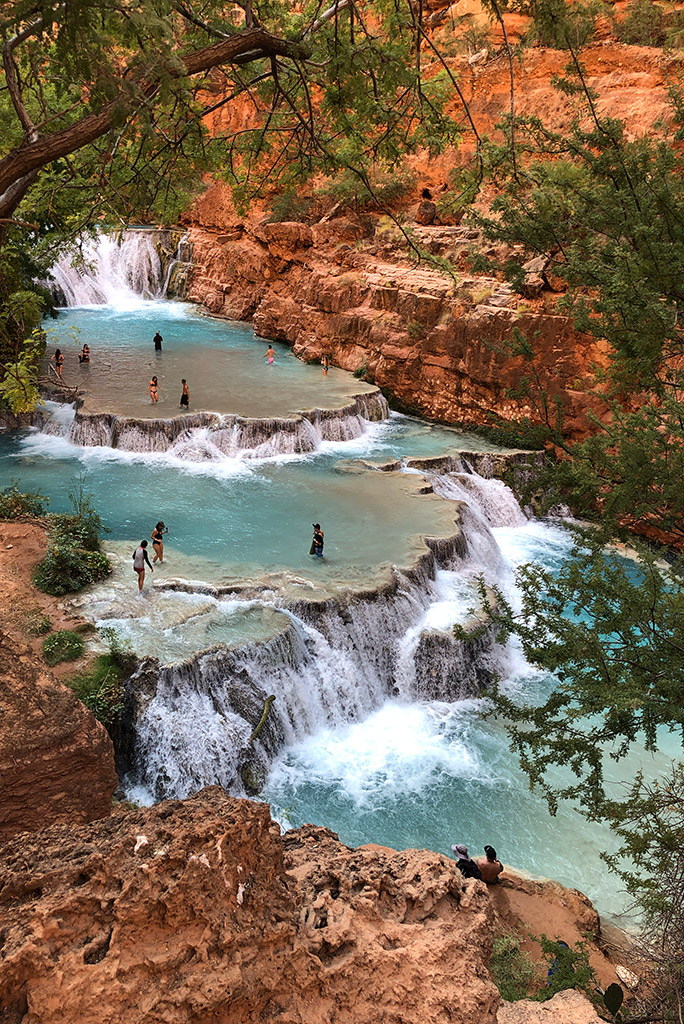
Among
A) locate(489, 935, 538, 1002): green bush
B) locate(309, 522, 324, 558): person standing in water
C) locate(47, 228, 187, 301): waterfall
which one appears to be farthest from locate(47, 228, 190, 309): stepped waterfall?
locate(489, 935, 538, 1002): green bush

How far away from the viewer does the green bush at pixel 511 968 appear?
18.5 ft

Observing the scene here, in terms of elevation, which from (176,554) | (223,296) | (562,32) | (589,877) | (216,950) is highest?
(562,32)

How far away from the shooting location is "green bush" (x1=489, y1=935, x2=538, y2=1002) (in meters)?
5.65

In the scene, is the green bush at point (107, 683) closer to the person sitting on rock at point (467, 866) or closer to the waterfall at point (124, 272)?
the person sitting on rock at point (467, 866)

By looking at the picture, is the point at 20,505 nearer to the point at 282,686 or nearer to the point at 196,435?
the point at 282,686

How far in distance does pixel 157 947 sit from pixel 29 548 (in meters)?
9.37

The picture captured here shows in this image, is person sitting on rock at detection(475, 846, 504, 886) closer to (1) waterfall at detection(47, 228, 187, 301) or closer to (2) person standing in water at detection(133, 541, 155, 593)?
(2) person standing in water at detection(133, 541, 155, 593)

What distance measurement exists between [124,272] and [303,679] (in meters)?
25.0

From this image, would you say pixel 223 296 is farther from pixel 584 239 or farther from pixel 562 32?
pixel 562 32

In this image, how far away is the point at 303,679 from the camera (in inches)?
415

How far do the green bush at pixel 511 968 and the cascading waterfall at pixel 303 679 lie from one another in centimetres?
366

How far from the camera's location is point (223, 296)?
29.1m

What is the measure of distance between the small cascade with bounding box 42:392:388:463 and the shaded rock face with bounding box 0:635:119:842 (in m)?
10.1

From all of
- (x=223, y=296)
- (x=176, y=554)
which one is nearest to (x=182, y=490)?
(x=176, y=554)
